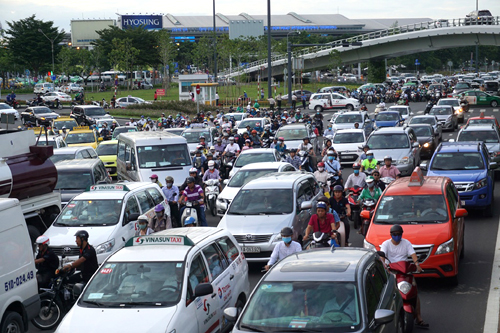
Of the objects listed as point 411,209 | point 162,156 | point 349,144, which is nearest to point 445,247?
point 411,209

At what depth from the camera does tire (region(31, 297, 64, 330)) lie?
10734 millimetres

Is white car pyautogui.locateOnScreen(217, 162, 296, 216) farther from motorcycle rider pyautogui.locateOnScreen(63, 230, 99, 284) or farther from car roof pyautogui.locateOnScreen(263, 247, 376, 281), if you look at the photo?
car roof pyautogui.locateOnScreen(263, 247, 376, 281)

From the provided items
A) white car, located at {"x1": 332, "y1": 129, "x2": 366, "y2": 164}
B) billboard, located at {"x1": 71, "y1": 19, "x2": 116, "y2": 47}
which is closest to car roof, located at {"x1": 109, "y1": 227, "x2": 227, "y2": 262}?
white car, located at {"x1": 332, "y1": 129, "x2": 366, "y2": 164}

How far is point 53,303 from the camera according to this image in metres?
10.8

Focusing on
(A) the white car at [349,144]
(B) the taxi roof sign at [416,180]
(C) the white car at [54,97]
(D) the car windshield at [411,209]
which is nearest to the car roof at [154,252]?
(D) the car windshield at [411,209]

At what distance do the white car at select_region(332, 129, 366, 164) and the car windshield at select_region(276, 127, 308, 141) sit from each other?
1371mm

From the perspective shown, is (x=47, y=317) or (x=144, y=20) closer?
(x=47, y=317)

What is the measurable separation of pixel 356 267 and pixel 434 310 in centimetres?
385

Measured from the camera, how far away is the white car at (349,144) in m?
28.0

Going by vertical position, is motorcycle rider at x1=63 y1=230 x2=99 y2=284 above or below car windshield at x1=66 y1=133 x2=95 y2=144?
below

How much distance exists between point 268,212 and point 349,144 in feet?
47.9

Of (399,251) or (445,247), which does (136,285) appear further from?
(445,247)

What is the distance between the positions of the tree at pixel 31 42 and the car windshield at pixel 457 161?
→ 263 ft

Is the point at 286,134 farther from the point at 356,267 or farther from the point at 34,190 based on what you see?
the point at 356,267
